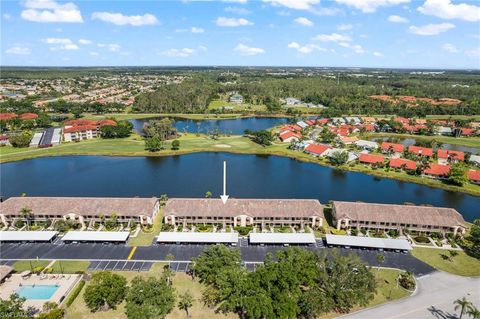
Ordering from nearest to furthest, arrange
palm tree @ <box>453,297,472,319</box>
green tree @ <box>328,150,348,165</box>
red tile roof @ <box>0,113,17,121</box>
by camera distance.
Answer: palm tree @ <box>453,297,472,319</box> → green tree @ <box>328,150,348,165</box> → red tile roof @ <box>0,113,17,121</box>

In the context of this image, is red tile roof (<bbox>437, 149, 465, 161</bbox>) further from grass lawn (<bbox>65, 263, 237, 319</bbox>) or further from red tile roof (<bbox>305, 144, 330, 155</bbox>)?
grass lawn (<bbox>65, 263, 237, 319</bbox>)

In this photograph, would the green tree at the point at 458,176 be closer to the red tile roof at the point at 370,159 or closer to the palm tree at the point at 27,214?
the red tile roof at the point at 370,159

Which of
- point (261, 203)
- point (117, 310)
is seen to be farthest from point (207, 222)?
point (117, 310)

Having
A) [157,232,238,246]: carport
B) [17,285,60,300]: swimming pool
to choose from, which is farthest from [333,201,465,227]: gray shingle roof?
[17,285,60,300]: swimming pool

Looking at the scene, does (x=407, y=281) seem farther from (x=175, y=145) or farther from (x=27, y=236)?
(x=175, y=145)

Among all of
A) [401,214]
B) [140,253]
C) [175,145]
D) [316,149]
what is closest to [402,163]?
[316,149]

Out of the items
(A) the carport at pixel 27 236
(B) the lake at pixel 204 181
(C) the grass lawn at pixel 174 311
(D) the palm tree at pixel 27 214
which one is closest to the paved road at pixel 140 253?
(A) the carport at pixel 27 236
